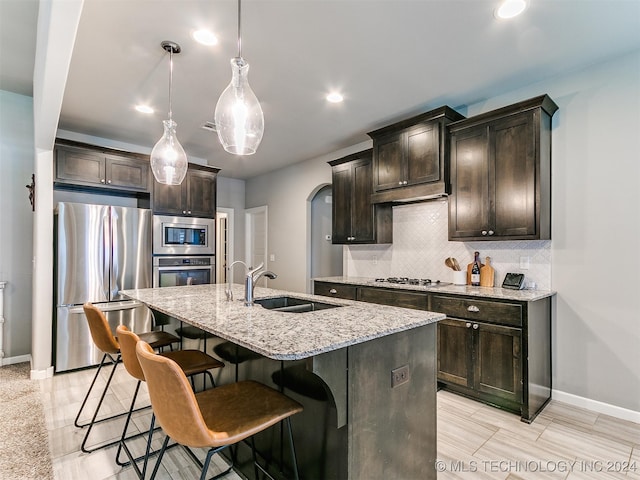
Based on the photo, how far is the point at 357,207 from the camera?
425 cm

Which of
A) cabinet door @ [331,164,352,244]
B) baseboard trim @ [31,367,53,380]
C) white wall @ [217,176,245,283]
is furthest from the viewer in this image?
white wall @ [217,176,245,283]

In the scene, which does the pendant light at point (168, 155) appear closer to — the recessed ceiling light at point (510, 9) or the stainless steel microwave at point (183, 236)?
the stainless steel microwave at point (183, 236)

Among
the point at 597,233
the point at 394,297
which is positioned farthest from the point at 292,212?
the point at 597,233

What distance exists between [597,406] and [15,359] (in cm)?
566

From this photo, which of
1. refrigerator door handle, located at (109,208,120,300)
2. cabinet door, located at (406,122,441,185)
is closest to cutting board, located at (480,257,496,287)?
cabinet door, located at (406,122,441,185)

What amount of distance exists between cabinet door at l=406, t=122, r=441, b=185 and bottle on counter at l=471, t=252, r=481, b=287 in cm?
85

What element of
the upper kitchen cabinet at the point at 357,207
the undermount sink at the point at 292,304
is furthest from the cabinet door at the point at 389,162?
the undermount sink at the point at 292,304

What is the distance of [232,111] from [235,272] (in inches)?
206

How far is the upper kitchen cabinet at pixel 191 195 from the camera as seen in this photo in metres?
4.42

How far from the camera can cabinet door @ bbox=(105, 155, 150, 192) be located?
410cm

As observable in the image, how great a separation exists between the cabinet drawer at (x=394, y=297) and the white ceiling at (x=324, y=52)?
6.16ft

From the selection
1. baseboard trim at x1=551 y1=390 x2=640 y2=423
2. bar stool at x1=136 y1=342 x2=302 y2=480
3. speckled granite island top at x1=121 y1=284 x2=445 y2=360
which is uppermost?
speckled granite island top at x1=121 y1=284 x2=445 y2=360

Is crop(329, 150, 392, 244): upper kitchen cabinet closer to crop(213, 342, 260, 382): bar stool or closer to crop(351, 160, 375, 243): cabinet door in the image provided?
crop(351, 160, 375, 243): cabinet door

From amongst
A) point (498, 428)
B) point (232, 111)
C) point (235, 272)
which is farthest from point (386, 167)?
point (235, 272)
